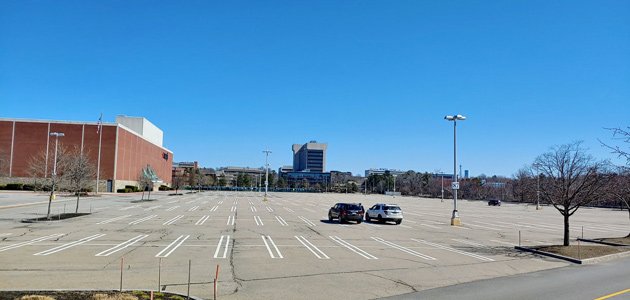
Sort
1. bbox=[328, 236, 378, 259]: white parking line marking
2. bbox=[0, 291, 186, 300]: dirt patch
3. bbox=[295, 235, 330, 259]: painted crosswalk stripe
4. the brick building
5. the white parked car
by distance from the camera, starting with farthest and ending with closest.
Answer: the brick building < the white parked car < bbox=[328, 236, 378, 259]: white parking line marking < bbox=[295, 235, 330, 259]: painted crosswalk stripe < bbox=[0, 291, 186, 300]: dirt patch

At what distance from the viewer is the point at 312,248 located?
1956cm

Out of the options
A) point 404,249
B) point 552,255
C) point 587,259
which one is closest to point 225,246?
point 404,249

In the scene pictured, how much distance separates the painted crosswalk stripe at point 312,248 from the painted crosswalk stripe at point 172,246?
5.21 metres

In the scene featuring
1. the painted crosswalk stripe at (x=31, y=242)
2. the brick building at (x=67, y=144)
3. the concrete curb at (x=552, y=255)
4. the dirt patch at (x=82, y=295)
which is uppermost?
the brick building at (x=67, y=144)

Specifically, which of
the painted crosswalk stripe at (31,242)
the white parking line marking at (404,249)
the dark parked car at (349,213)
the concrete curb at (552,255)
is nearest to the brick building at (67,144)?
the dark parked car at (349,213)

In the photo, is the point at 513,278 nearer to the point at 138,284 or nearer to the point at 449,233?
the point at 138,284

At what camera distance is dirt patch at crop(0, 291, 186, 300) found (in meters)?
9.24

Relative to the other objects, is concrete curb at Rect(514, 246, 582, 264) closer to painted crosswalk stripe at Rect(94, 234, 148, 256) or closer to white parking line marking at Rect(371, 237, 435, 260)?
white parking line marking at Rect(371, 237, 435, 260)

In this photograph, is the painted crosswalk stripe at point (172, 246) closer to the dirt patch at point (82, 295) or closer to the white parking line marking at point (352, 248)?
the dirt patch at point (82, 295)

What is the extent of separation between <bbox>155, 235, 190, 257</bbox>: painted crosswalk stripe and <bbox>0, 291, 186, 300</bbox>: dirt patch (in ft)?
21.4

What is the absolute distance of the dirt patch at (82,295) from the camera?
9242mm

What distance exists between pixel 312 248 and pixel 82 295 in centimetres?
1092

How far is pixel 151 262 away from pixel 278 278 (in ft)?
14.9

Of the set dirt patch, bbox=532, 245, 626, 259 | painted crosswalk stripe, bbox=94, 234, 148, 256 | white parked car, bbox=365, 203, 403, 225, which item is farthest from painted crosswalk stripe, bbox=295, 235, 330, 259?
white parked car, bbox=365, 203, 403, 225
